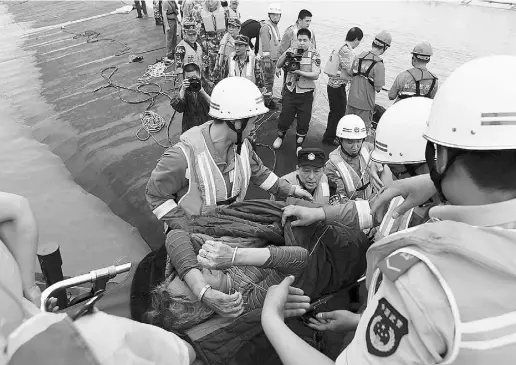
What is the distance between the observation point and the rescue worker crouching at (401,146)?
2271 mm

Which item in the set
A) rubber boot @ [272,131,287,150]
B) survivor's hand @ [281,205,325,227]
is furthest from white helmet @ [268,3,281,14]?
survivor's hand @ [281,205,325,227]

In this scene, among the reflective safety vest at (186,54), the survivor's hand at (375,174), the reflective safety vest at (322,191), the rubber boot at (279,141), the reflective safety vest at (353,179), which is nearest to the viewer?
the survivor's hand at (375,174)

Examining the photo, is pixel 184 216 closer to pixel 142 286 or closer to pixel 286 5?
pixel 142 286

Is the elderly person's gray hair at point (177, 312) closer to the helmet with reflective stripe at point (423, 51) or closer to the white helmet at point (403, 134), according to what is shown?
the white helmet at point (403, 134)

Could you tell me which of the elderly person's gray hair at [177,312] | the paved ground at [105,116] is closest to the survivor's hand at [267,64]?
the paved ground at [105,116]

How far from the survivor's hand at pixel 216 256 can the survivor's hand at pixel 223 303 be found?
0.16 meters

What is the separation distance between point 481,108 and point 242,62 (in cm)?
568

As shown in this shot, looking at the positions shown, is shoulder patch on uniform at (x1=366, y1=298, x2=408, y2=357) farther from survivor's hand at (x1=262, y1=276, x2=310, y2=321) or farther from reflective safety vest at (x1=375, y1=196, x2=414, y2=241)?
reflective safety vest at (x1=375, y1=196, x2=414, y2=241)

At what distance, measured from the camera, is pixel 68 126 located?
8008 millimetres

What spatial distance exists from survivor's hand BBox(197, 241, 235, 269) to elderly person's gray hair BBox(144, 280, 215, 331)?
277mm

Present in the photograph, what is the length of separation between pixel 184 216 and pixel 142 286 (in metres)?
0.55

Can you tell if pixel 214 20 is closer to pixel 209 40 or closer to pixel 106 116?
pixel 209 40

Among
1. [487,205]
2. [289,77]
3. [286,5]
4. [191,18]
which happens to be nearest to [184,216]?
[487,205]

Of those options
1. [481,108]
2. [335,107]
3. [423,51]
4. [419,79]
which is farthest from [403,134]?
[335,107]
